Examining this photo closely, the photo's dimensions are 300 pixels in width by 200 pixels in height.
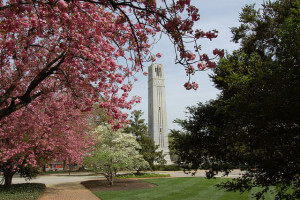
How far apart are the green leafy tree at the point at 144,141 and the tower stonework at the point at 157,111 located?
12998mm

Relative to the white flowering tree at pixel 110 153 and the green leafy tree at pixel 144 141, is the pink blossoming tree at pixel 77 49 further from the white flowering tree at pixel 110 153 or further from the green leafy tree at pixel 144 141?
the green leafy tree at pixel 144 141

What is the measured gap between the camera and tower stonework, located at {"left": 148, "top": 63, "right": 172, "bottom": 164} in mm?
45719

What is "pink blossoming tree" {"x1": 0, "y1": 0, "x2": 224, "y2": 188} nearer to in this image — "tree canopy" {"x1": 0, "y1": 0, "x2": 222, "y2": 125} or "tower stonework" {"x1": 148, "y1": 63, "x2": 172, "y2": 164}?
"tree canopy" {"x1": 0, "y1": 0, "x2": 222, "y2": 125}

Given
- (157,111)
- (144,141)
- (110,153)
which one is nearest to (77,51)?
(110,153)

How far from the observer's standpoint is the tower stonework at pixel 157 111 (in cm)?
4572

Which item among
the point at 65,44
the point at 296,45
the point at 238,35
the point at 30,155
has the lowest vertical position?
the point at 30,155

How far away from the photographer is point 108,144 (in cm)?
1839

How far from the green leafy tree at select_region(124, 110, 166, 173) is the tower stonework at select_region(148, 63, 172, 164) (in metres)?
13.0

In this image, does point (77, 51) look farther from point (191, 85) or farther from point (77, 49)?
point (191, 85)

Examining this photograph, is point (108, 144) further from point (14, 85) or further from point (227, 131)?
point (227, 131)

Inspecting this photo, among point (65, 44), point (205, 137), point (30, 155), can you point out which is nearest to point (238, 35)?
point (205, 137)

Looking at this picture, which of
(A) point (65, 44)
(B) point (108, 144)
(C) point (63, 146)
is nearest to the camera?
(A) point (65, 44)

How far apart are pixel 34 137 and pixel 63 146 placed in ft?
5.95

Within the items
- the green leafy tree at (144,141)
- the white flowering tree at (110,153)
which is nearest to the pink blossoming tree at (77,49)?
the white flowering tree at (110,153)
